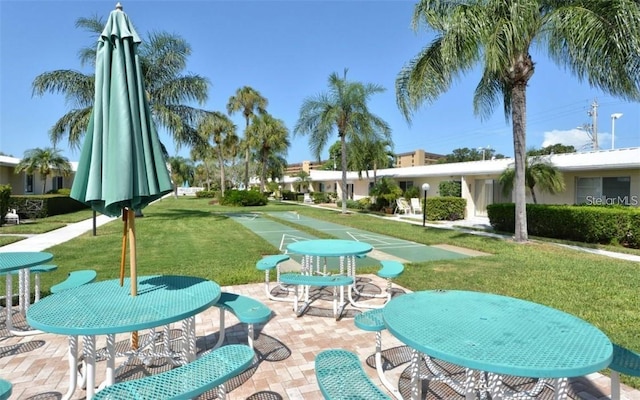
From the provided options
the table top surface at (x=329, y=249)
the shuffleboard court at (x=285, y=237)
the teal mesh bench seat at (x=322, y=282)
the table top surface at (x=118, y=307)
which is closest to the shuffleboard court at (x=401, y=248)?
the shuffleboard court at (x=285, y=237)

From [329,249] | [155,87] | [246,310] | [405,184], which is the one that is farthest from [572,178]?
[155,87]

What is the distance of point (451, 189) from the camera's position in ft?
71.4

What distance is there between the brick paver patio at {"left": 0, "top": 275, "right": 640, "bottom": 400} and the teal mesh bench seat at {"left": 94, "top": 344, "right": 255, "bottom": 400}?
3.23 feet

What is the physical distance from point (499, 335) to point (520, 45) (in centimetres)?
975

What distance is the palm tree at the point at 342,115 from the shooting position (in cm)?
2030

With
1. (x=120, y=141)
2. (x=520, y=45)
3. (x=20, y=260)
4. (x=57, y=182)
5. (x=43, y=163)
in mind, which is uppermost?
(x=520, y=45)

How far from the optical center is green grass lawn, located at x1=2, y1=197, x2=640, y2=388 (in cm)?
532

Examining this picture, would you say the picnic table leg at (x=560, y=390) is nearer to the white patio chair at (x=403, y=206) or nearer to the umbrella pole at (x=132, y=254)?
the umbrella pole at (x=132, y=254)

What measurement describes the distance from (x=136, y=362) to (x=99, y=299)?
1.00 metres

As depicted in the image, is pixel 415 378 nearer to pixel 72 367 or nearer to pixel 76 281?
pixel 72 367

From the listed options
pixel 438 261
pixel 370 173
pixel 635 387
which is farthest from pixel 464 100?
pixel 370 173

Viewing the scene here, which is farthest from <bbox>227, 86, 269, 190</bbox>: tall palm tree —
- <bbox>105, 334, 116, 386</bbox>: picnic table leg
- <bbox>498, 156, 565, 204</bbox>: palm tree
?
<bbox>105, 334, 116, 386</bbox>: picnic table leg

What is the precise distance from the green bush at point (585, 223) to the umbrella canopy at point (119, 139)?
13408 mm

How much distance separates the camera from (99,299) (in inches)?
115
